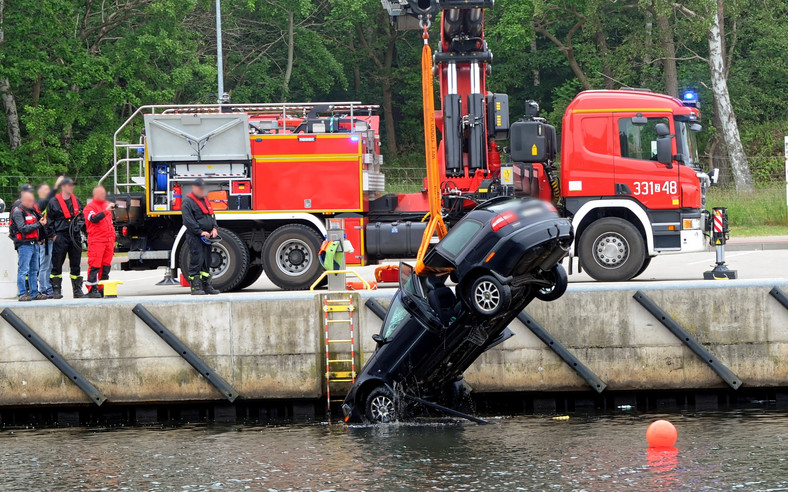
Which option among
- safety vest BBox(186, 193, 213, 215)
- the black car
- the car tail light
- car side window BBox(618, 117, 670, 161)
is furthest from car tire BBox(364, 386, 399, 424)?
car side window BBox(618, 117, 670, 161)

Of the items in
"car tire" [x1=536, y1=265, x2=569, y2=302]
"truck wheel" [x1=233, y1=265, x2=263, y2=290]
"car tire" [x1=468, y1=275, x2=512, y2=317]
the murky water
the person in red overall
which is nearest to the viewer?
the murky water

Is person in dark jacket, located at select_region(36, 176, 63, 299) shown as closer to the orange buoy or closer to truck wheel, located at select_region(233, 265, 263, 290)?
truck wheel, located at select_region(233, 265, 263, 290)

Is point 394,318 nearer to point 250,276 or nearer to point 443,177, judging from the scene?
point 443,177

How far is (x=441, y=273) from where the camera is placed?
10.3 meters

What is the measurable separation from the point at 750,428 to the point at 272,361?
4540 millimetres

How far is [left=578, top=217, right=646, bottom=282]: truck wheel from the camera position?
1617cm

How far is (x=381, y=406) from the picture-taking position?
1070cm

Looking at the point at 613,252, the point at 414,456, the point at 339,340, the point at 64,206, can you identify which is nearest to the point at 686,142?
the point at 613,252

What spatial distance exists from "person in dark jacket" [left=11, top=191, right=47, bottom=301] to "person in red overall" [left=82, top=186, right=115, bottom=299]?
1.99 feet

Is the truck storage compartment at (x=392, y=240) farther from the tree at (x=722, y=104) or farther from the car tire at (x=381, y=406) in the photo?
the tree at (x=722, y=104)

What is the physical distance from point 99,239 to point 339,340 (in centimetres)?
441

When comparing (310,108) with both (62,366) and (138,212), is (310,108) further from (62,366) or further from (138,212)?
(62,366)

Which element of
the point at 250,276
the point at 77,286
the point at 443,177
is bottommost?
the point at 77,286

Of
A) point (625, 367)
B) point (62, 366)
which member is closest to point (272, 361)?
point (62, 366)
